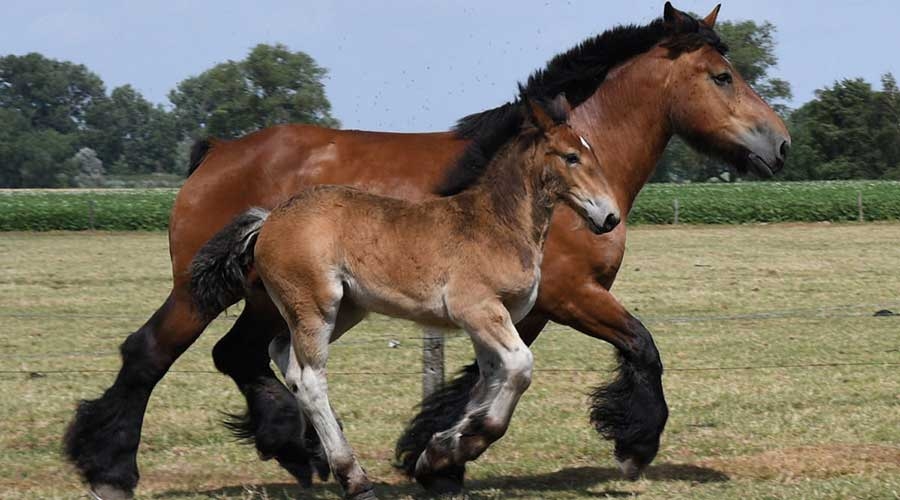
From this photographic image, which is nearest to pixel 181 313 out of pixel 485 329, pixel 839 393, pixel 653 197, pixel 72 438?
pixel 72 438

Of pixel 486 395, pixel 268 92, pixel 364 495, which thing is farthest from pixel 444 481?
pixel 268 92

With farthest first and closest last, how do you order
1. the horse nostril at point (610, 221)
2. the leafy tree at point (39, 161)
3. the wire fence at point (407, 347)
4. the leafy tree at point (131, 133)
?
1. the leafy tree at point (131, 133)
2. the leafy tree at point (39, 161)
3. the wire fence at point (407, 347)
4. the horse nostril at point (610, 221)

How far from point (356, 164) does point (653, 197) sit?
114 ft

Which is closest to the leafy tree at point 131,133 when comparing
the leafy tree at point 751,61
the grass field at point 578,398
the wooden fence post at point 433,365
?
the leafy tree at point 751,61

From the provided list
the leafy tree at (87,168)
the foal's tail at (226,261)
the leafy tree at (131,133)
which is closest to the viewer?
the foal's tail at (226,261)

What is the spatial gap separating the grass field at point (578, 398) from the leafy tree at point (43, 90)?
298 feet

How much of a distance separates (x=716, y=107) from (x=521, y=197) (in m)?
1.61

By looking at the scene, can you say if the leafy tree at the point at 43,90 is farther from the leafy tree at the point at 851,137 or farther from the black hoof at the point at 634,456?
the black hoof at the point at 634,456

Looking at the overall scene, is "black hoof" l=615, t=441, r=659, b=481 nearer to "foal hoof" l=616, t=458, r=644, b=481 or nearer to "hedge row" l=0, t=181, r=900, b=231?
"foal hoof" l=616, t=458, r=644, b=481

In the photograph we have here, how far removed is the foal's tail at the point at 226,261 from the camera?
19.5 feet

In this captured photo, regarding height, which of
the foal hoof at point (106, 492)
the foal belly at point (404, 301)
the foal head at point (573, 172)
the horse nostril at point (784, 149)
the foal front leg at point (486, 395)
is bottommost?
the foal hoof at point (106, 492)

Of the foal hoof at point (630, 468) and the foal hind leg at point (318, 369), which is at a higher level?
the foal hind leg at point (318, 369)

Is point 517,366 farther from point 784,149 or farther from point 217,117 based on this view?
point 217,117

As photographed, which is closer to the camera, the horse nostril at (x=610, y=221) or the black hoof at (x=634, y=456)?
the horse nostril at (x=610, y=221)
